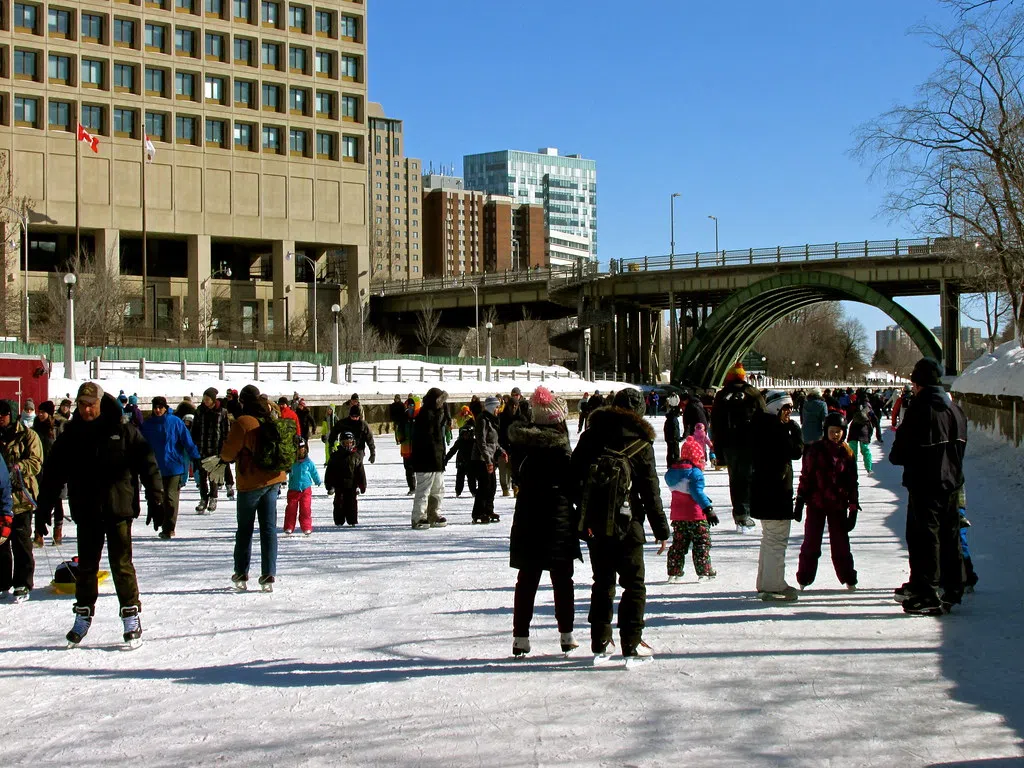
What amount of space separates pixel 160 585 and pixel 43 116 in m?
64.8

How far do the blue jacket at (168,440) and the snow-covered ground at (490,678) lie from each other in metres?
2.81

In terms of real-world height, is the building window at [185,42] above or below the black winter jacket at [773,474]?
above

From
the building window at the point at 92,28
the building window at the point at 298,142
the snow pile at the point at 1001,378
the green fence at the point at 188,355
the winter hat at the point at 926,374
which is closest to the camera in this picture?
the winter hat at the point at 926,374

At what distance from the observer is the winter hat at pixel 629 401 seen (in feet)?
22.0

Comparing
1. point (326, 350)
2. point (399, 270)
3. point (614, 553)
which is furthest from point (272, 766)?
point (399, 270)

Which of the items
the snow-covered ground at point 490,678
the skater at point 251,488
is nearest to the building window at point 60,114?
the snow-covered ground at point 490,678

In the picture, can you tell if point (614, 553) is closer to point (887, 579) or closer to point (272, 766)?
point (272, 766)

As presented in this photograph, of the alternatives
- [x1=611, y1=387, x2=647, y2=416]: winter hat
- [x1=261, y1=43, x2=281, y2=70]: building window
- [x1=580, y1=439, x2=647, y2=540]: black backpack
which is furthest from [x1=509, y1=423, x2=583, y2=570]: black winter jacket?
[x1=261, y1=43, x2=281, y2=70]: building window

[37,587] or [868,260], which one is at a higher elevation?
[868,260]

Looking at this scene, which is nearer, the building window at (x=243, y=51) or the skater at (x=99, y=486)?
the skater at (x=99, y=486)

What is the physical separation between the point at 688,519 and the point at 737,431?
3.36m

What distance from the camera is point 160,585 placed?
1009cm

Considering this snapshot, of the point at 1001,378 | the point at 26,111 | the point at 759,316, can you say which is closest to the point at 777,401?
the point at 1001,378

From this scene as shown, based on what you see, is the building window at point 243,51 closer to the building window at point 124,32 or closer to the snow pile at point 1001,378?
the building window at point 124,32
